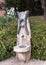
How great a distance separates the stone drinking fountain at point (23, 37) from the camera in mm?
5422

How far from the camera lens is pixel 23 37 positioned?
554 cm

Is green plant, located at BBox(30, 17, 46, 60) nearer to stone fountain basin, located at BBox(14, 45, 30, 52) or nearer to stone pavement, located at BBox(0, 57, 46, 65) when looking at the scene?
stone pavement, located at BBox(0, 57, 46, 65)

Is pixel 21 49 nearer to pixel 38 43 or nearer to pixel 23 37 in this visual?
pixel 23 37

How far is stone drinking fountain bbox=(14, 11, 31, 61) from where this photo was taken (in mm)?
5422

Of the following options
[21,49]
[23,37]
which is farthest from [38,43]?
[21,49]

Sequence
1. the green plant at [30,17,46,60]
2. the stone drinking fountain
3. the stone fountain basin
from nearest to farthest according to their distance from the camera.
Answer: the stone fountain basin < the stone drinking fountain < the green plant at [30,17,46,60]

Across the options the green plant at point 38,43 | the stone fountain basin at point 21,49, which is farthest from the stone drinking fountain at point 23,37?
the green plant at point 38,43

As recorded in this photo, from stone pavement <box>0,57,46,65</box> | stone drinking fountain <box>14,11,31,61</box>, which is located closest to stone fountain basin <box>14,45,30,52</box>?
stone drinking fountain <box>14,11,31,61</box>

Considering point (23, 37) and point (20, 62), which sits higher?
point (23, 37)

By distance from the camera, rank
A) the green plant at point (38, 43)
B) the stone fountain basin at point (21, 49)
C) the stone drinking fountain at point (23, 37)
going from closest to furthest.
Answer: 1. the stone fountain basin at point (21, 49)
2. the stone drinking fountain at point (23, 37)
3. the green plant at point (38, 43)

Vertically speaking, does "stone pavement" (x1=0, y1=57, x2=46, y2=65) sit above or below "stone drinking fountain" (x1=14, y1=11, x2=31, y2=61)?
below

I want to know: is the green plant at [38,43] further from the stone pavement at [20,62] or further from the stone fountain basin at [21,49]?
the stone fountain basin at [21,49]

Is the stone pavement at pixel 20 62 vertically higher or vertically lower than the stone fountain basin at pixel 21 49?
lower

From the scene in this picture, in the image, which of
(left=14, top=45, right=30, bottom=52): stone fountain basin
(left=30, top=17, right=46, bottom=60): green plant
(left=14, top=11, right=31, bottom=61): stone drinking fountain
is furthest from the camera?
(left=30, top=17, right=46, bottom=60): green plant
